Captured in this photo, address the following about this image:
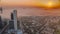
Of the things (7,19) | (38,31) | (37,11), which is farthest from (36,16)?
(7,19)

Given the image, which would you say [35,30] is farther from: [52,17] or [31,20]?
[52,17]

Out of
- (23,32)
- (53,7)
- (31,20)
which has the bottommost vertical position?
(23,32)

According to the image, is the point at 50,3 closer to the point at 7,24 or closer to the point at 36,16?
the point at 36,16

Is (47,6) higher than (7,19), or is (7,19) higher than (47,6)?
(47,6)

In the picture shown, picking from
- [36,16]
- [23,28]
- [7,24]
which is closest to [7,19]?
[7,24]

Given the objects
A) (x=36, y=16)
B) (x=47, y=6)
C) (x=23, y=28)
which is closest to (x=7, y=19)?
(x=23, y=28)

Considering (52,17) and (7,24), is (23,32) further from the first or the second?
(52,17)

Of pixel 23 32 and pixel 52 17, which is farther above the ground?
pixel 52 17
